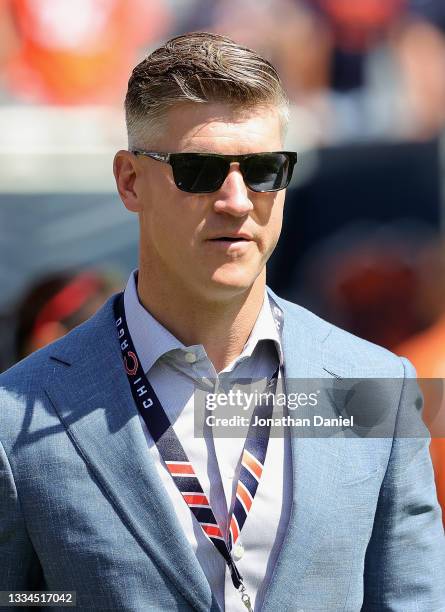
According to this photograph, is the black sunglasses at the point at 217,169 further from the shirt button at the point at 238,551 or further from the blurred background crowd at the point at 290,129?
the blurred background crowd at the point at 290,129

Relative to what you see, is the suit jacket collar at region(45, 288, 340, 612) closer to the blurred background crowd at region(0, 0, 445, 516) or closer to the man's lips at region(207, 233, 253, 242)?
the man's lips at region(207, 233, 253, 242)

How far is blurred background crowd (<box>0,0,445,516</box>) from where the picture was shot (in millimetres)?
6137

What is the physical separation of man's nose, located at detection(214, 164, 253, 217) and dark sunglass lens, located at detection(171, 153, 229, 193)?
1cm

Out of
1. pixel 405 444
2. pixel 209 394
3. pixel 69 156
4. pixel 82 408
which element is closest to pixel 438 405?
pixel 405 444

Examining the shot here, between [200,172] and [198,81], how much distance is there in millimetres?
200

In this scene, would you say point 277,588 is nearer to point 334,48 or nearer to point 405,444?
point 405,444

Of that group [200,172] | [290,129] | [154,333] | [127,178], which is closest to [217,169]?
[200,172]

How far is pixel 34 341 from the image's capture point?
14.0 feet

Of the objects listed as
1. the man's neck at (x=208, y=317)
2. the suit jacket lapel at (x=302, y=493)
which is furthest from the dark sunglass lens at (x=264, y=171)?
the suit jacket lapel at (x=302, y=493)

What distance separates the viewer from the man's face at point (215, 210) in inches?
86.9

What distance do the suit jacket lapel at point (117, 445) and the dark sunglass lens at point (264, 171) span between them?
46cm

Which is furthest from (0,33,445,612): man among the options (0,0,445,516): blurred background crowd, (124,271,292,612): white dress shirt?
(0,0,445,516): blurred background crowd

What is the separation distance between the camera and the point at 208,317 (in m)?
2.32

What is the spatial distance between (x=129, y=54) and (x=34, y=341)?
8.69 ft
